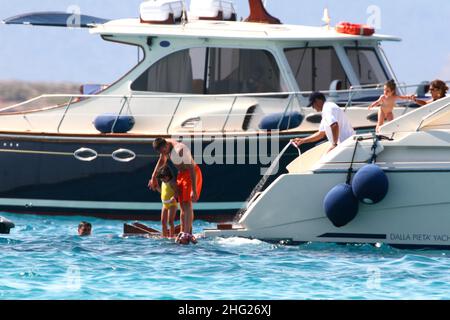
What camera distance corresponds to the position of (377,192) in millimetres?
15883

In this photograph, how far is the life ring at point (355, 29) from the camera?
70.7 ft

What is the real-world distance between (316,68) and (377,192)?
594 centimetres

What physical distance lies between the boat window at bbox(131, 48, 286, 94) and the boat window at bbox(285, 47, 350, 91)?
0.30 meters

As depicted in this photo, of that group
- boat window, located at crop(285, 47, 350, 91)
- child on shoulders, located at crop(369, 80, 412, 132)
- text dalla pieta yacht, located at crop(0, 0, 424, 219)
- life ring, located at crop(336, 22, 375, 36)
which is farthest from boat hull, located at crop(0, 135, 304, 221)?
life ring, located at crop(336, 22, 375, 36)

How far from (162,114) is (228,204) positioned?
163cm

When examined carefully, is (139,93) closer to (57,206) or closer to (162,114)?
(162,114)

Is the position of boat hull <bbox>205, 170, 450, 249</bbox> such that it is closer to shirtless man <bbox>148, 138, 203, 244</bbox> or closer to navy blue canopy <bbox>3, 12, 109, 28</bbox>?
shirtless man <bbox>148, 138, 203, 244</bbox>

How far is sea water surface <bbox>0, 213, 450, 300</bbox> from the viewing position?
1458cm

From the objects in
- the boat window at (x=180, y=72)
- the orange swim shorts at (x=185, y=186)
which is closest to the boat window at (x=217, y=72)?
the boat window at (x=180, y=72)

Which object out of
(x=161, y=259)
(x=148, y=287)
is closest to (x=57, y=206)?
(x=161, y=259)

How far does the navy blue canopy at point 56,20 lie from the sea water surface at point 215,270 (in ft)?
17.8

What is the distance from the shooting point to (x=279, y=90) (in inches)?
842

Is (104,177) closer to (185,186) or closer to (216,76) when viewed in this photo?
(216,76)

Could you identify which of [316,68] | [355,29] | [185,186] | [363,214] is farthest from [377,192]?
[355,29]
